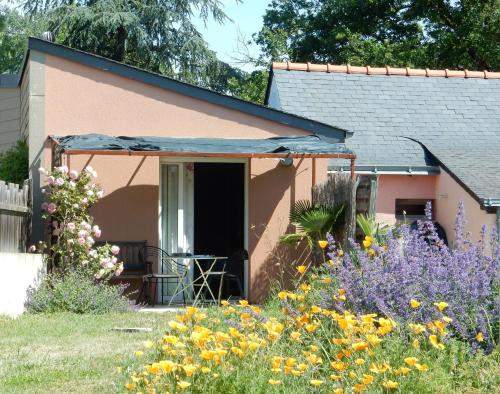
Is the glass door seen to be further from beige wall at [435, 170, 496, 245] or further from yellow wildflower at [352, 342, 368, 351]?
yellow wildflower at [352, 342, 368, 351]

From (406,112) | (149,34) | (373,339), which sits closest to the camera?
(373,339)

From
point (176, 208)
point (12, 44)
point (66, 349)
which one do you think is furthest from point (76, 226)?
point (12, 44)

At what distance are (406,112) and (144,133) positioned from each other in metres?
6.99

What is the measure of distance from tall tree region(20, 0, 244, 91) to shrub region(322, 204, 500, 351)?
82.6 feet

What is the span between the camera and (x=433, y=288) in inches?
305

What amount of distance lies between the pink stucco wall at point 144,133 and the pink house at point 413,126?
2188 millimetres

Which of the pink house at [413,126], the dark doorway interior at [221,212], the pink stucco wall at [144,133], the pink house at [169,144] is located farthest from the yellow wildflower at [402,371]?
the pink house at [413,126]

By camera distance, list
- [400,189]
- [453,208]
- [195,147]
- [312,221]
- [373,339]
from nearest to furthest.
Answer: [373,339], [195,147], [312,221], [453,208], [400,189]

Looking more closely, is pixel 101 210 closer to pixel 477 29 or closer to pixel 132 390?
pixel 132 390

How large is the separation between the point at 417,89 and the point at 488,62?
13638 millimetres

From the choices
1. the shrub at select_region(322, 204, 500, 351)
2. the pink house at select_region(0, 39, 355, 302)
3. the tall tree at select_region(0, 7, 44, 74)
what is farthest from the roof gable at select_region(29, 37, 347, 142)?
the tall tree at select_region(0, 7, 44, 74)

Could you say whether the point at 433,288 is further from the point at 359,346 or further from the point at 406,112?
the point at 406,112

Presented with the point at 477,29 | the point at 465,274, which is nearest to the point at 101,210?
the point at 465,274

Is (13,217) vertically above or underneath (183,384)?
above
